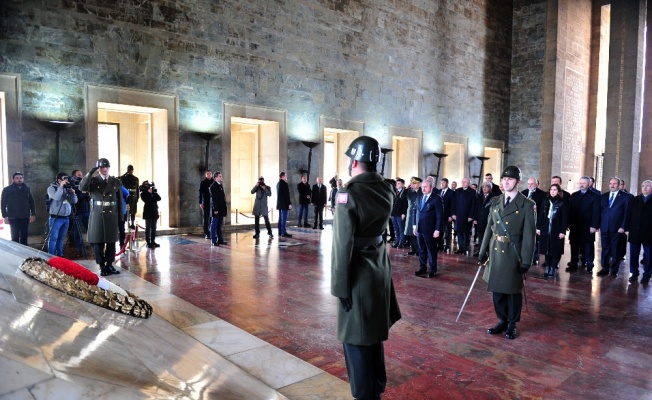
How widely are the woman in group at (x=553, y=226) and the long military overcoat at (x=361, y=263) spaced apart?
6.06 metres

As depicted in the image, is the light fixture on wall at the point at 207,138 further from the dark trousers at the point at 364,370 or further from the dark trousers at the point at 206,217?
the dark trousers at the point at 364,370

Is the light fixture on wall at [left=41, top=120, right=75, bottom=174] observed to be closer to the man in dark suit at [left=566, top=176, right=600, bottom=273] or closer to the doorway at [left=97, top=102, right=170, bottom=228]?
the doorway at [left=97, top=102, right=170, bottom=228]

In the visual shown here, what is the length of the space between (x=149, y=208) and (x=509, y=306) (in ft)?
25.1

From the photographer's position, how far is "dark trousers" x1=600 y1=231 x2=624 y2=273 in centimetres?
812

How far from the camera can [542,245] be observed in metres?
8.77

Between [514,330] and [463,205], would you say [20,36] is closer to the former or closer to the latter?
[463,205]

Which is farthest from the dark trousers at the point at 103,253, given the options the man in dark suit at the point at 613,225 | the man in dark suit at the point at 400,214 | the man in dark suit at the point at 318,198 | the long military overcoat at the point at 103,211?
the man in dark suit at the point at 613,225

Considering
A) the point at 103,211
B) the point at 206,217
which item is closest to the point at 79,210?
the point at 206,217

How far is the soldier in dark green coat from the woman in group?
6042mm

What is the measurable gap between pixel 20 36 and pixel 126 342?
31.7ft

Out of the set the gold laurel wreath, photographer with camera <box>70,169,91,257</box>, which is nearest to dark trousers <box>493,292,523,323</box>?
the gold laurel wreath

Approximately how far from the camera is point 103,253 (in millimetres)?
6988

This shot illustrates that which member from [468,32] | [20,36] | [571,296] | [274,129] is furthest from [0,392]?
[468,32]

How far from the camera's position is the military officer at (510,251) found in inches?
179
